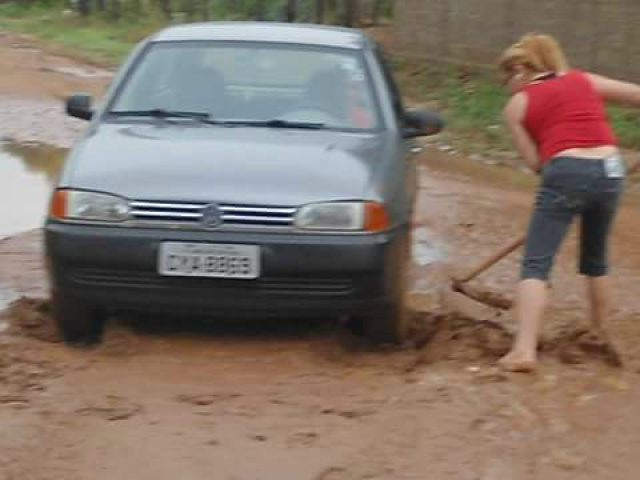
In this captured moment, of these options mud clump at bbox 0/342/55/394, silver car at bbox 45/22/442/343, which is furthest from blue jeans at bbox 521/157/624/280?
mud clump at bbox 0/342/55/394

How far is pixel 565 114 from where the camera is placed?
6.50 m

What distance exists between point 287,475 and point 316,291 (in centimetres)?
144

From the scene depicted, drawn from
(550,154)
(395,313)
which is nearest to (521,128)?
(550,154)

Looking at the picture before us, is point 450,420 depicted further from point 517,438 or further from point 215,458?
point 215,458

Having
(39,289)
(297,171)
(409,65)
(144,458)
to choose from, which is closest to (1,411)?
(144,458)

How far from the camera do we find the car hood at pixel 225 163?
6.51 meters

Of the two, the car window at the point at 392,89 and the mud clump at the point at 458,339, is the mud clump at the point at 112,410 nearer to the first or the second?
the mud clump at the point at 458,339

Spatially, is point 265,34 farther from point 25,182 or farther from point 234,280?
point 25,182

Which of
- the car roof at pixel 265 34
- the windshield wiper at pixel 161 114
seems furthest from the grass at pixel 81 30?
the windshield wiper at pixel 161 114

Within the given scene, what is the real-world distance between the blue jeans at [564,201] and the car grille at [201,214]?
112 centimetres

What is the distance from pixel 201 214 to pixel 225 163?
1.37 feet

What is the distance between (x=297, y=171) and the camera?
6699 mm

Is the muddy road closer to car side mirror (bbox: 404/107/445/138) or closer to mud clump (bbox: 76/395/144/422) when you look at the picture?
mud clump (bbox: 76/395/144/422)

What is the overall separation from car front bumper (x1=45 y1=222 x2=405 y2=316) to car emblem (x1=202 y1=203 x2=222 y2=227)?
46mm
